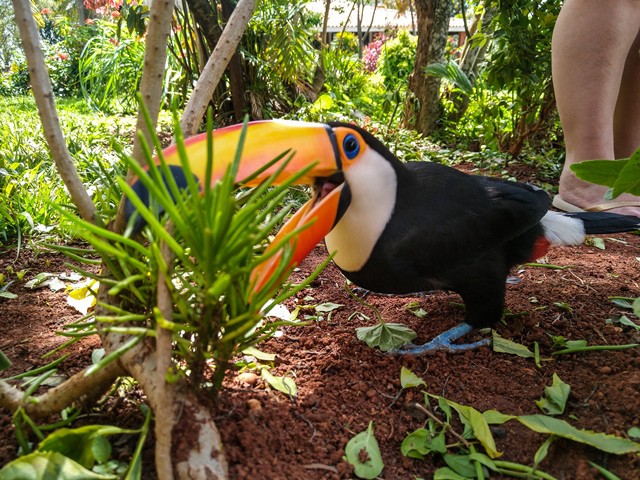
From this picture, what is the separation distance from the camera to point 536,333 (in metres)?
1.55

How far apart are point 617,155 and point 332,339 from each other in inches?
83.0

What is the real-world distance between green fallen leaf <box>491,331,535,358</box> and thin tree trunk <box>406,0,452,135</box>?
12.1 feet

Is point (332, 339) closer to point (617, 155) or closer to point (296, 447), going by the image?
point (296, 447)

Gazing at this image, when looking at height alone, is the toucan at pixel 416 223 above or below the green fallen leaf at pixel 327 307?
above

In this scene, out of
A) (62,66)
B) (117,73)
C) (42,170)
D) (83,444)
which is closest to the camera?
(83,444)

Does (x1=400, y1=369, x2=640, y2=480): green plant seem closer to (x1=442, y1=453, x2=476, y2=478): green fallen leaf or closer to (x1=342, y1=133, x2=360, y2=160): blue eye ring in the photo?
(x1=442, y1=453, x2=476, y2=478): green fallen leaf

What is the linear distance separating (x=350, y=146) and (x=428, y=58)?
3.86m

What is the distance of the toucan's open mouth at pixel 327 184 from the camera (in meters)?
1.36

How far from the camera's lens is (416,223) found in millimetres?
1511

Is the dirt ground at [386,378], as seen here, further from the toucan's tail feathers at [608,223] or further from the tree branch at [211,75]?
the tree branch at [211,75]

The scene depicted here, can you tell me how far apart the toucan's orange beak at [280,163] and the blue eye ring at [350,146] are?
4cm

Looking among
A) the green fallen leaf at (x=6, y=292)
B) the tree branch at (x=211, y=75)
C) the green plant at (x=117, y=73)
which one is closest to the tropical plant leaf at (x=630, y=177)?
the tree branch at (x=211, y=75)

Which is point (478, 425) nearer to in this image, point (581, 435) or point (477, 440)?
point (477, 440)

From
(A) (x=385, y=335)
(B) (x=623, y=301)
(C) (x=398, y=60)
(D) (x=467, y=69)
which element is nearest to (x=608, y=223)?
(B) (x=623, y=301)
